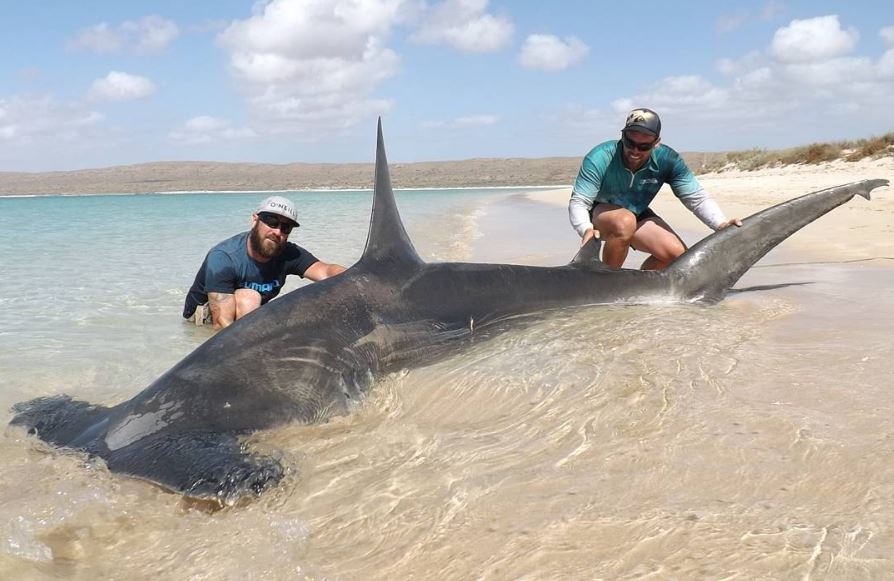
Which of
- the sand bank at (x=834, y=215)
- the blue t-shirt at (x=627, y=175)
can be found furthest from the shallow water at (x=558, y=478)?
the sand bank at (x=834, y=215)

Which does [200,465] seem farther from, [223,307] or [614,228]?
[614,228]

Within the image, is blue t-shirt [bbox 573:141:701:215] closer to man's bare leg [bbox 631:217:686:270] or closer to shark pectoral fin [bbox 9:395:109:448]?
man's bare leg [bbox 631:217:686:270]

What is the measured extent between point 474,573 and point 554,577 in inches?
8.7

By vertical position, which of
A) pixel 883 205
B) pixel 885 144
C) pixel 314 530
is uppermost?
pixel 885 144

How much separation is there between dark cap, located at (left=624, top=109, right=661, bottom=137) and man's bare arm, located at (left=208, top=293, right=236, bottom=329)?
11.0 feet

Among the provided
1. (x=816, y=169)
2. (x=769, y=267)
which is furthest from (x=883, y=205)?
(x=816, y=169)

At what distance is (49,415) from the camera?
11.6ft

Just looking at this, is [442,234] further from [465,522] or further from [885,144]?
[885,144]

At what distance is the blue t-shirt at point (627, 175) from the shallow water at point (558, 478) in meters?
1.89

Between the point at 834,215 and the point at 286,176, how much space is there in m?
112

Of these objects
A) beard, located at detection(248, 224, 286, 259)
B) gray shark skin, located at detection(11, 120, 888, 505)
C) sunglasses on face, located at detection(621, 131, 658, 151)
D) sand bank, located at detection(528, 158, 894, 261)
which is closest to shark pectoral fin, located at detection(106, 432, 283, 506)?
gray shark skin, located at detection(11, 120, 888, 505)

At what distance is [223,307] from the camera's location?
5297 millimetres

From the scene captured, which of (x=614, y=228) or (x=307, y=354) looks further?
(x=614, y=228)

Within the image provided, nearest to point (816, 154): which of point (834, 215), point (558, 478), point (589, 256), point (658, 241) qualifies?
point (834, 215)
